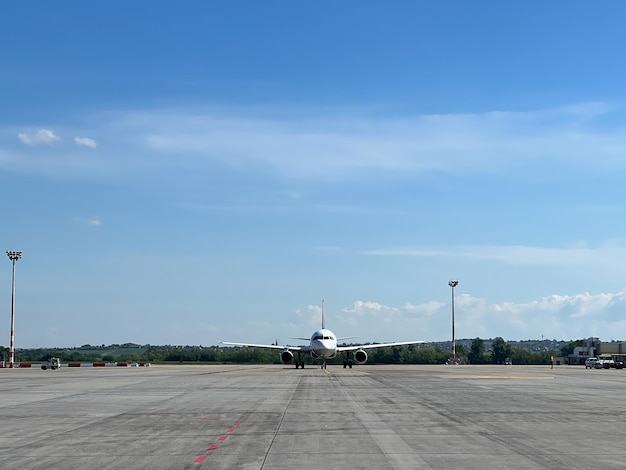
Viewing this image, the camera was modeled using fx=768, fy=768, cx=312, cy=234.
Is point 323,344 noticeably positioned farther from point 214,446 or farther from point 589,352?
point 589,352

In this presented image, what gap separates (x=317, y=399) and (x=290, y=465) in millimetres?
17495

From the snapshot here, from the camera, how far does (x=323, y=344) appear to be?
70625 mm

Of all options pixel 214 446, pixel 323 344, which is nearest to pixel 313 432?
pixel 214 446

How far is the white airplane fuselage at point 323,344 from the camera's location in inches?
2788

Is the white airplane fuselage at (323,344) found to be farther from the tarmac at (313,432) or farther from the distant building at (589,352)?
the distant building at (589,352)

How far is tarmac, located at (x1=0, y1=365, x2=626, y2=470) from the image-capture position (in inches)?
575

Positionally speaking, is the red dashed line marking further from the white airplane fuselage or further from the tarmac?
the white airplane fuselage

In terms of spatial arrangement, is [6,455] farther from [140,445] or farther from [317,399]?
[317,399]

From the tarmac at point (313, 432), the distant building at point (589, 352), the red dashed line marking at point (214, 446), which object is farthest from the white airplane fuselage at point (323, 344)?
the distant building at point (589, 352)

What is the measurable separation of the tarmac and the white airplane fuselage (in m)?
37.3

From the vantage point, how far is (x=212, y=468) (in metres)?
13.7

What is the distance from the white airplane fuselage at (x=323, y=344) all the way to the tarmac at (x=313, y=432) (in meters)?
37.3

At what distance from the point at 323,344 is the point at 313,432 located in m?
51.6

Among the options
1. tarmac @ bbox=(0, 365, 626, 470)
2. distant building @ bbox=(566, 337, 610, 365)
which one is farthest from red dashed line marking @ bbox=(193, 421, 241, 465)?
distant building @ bbox=(566, 337, 610, 365)
